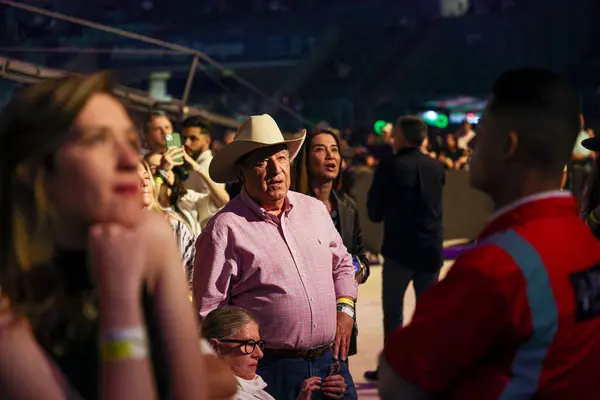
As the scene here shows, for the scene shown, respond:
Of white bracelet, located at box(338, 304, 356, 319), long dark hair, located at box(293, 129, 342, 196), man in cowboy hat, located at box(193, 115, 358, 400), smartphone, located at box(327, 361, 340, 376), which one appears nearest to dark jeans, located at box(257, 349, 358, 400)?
man in cowboy hat, located at box(193, 115, 358, 400)

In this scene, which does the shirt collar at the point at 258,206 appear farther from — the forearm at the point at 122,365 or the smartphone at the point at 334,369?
the forearm at the point at 122,365

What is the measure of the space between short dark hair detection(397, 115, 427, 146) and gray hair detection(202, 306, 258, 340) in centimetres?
411

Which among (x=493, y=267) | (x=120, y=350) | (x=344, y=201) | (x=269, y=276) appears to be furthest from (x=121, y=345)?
(x=344, y=201)

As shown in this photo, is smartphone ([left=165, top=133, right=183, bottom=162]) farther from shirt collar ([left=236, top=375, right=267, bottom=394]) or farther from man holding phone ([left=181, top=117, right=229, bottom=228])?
shirt collar ([left=236, top=375, right=267, bottom=394])

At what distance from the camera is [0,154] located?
62.2 inches

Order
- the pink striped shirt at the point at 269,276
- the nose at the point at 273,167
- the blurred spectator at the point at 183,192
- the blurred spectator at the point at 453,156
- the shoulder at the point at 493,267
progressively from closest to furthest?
the shoulder at the point at 493,267 → the pink striped shirt at the point at 269,276 → the nose at the point at 273,167 → the blurred spectator at the point at 183,192 → the blurred spectator at the point at 453,156

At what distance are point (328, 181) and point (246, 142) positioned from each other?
1.33 m

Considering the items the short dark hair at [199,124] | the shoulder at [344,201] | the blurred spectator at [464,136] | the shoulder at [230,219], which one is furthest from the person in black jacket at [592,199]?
the blurred spectator at [464,136]

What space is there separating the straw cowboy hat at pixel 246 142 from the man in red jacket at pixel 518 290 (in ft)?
6.90

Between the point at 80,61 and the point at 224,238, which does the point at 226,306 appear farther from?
the point at 80,61

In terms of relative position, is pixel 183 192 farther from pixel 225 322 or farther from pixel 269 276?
pixel 225 322

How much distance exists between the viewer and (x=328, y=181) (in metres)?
5.57

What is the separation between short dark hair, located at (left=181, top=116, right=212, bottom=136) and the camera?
8.23 metres

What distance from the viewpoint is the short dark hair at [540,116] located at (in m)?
2.19
